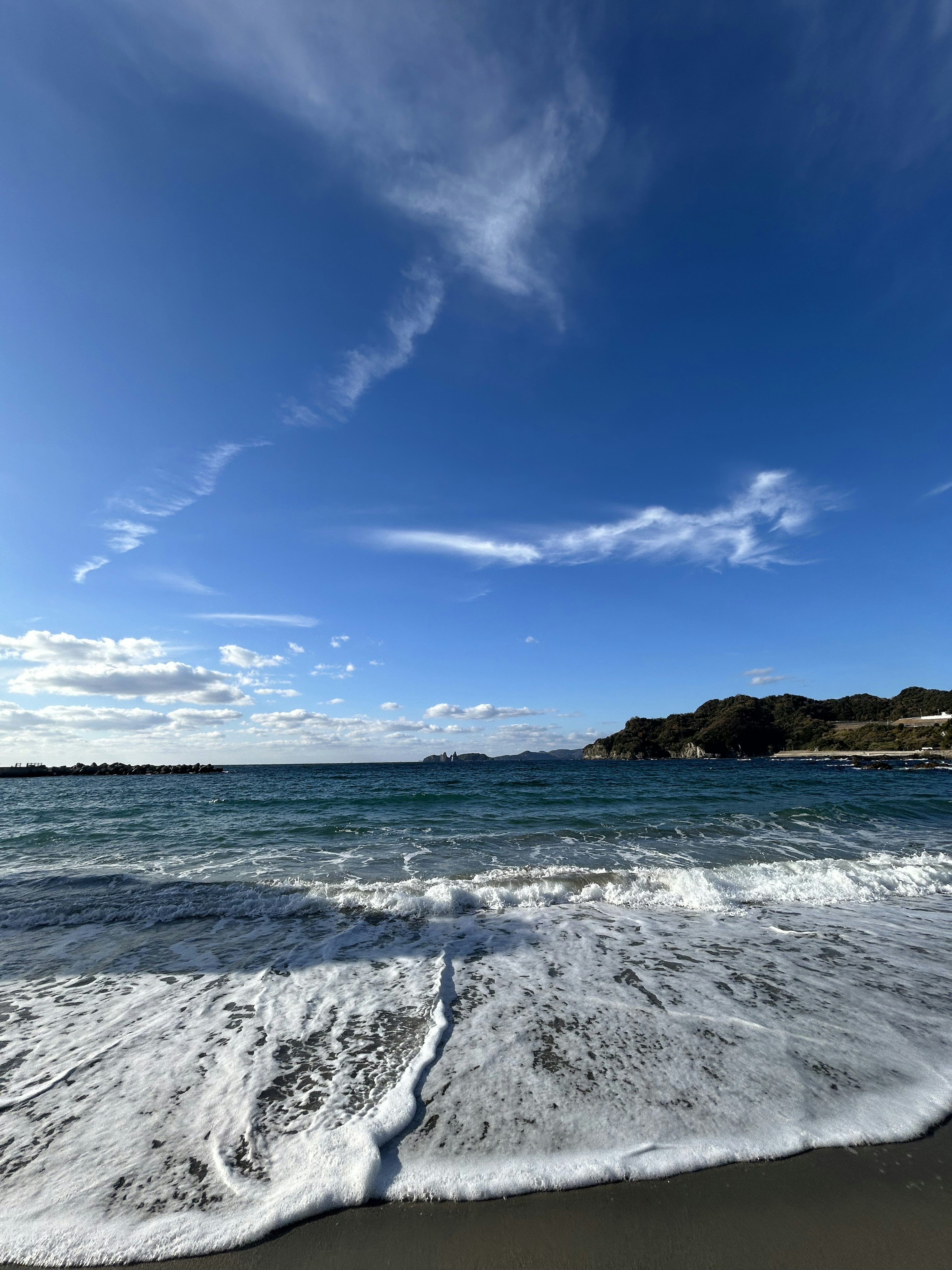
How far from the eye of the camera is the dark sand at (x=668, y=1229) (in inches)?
101

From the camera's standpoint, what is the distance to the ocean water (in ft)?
10.5

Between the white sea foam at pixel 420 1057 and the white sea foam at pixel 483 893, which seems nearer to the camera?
the white sea foam at pixel 420 1057

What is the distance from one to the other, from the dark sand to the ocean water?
127 millimetres

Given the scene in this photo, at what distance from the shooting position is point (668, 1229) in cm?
275

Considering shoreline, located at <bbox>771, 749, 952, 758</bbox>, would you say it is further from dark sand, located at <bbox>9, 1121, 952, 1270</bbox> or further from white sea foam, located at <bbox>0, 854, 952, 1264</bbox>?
dark sand, located at <bbox>9, 1121, 952, 1270</bbox>

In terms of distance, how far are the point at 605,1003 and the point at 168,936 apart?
648 centimetres

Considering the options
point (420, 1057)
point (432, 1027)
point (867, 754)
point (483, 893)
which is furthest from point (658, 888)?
point (867, 754)

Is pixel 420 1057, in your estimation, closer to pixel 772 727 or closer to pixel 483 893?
pixel 483 893

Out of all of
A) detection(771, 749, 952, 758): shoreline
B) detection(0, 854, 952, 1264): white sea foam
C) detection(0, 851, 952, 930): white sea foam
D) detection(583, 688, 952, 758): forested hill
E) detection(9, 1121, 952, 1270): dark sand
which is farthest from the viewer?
detection(583, 688, 952, 758): forested hill

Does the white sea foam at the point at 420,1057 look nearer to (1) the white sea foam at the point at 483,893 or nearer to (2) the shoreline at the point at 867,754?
(1) the white sea foam at the point at 483,893

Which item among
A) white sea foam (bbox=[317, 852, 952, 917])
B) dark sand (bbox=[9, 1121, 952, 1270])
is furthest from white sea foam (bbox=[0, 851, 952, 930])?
dark sand (bbox=[9, 1121, 952, 1270])

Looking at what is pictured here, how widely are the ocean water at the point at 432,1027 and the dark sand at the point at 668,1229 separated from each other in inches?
5.0

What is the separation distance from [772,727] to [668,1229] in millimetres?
159825

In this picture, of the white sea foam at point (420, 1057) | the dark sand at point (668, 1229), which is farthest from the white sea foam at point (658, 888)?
the dark sand at point (668, 1229)
